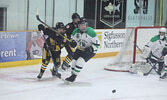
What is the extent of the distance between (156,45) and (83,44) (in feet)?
5.30

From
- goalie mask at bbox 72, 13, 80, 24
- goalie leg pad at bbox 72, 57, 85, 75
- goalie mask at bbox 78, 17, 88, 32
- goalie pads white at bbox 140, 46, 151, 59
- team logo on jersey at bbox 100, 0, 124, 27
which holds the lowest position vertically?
goalie leg pad at bbox 72, 57, 85, 75

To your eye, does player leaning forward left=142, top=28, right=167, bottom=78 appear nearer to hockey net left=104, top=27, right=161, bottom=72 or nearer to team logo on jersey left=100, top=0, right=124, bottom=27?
hockey net left=104, top=27, right=161, bottom=72

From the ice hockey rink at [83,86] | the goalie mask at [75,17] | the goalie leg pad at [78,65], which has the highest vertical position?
the goalie mask at [75,17]

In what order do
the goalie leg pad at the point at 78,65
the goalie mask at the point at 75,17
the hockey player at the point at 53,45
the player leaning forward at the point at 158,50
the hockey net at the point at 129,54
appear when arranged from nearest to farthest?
1. the goalie leg pad at the point at 78,65
2. the hockey player at the point at 53,45
3. the player leaning forward at the point at 158,50
4. the goalie mask at the point at 75,17
5. the hockey net at the point at 129,54

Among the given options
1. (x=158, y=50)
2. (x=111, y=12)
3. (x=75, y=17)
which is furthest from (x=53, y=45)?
(x=111, y=12)

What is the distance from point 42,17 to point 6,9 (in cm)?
111

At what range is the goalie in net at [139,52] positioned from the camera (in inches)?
258

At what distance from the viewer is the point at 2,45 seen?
6.80m

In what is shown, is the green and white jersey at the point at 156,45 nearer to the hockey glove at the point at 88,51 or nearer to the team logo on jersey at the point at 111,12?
the hockey glove at the point at 88,51

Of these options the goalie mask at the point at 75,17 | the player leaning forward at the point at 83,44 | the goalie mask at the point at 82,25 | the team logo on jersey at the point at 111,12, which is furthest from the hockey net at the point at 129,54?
the team logo on jersey at the point at 111,12

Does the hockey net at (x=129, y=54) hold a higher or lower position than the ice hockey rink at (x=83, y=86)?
higher

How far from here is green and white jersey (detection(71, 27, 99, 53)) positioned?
557 centimetres

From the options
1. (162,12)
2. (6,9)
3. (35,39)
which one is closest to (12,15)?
(6,9)

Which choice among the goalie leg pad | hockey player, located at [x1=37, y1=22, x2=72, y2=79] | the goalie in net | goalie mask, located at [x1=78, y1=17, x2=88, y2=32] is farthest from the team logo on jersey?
the goalie leg pad
